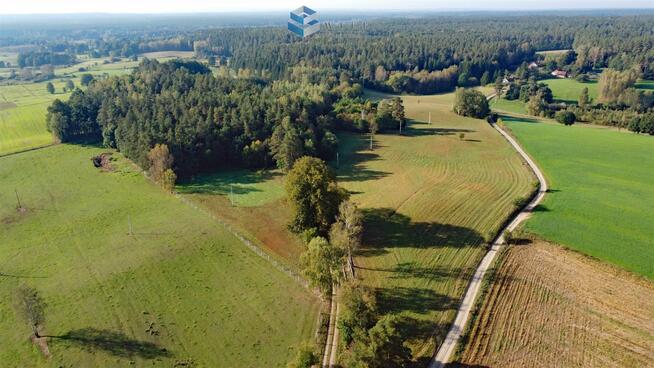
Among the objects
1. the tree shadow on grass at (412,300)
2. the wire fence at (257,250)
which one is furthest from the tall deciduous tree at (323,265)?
the tree shadow on grass at (412,300)

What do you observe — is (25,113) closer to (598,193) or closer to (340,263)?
(340,263)

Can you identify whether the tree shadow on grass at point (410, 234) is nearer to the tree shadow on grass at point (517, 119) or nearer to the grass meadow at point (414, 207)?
the grass meadow at point (414, 207)

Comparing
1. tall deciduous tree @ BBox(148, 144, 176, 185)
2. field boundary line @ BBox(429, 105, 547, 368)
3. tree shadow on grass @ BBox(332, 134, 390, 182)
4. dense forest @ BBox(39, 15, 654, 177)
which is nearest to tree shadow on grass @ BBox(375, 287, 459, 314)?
field boundary line @ BBox(429, 105, 547, 368)

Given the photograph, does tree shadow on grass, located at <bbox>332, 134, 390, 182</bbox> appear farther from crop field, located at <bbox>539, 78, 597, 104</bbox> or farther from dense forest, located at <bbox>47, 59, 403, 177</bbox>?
crop field, located at <bbox>539, 78, 597, 104</bbox>

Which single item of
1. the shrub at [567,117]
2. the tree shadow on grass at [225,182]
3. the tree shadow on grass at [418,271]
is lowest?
the tree shadow on grass at [418,271]

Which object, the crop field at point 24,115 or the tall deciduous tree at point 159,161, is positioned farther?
the crop field at point 24,115

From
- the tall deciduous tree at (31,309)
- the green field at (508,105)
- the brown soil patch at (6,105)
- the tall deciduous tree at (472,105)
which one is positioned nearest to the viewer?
the tall deciduous tree at (31,309)

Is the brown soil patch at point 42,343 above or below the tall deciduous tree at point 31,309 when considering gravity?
below
